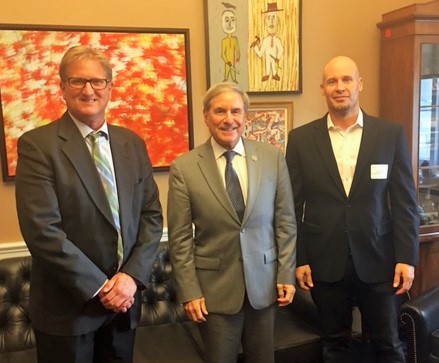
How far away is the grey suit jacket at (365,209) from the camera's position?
1.93 metres

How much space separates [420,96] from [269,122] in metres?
0.93

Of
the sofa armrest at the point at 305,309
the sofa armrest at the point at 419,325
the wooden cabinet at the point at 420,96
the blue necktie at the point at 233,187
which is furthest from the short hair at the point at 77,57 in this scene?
the wooden cabinet at the point at 420,96

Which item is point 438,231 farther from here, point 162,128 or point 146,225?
point 146,225

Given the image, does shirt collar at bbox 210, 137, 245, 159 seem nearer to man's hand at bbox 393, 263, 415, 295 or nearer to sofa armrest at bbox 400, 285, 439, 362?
man's hand at bbox 393, 263, 415, 295

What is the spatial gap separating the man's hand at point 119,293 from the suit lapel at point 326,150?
938 millimetres

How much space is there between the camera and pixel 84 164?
1488 millimetres

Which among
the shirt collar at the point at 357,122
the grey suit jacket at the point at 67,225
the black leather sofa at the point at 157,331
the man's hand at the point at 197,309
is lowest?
the black leather sofa at the point at 157,331

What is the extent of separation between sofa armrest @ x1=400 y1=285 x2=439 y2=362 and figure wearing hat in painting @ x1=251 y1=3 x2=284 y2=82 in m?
1.53

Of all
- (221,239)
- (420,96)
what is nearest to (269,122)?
(420,96)

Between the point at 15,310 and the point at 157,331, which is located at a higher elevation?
the point at 15,310

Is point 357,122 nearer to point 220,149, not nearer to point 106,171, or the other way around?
point 220,149

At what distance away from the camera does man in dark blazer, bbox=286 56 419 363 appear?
6.33ft

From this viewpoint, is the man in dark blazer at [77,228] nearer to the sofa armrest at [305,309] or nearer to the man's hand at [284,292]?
the man's hand at [284,292]

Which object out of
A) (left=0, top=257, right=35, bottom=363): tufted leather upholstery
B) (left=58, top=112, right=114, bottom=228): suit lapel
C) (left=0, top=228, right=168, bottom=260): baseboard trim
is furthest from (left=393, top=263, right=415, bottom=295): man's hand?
(left=0, top=228, right=168, bottom=260): baseboard trim
